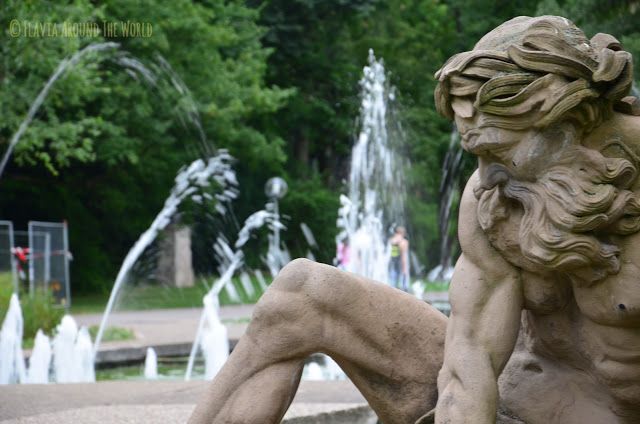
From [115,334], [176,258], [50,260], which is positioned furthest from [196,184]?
[115,334]

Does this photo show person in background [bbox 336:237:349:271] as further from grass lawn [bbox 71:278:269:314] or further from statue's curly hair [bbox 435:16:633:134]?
statue's curly hair [bbox 435:16:633:134]

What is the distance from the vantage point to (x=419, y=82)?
1371 inches

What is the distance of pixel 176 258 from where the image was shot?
30406 mm

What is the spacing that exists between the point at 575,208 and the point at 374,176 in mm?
26202

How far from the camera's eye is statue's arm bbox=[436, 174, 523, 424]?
2.92 metres

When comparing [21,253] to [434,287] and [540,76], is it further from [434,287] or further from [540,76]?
[540,76]

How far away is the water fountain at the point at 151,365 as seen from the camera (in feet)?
36.8

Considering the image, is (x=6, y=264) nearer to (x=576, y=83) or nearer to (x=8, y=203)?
(x=8, y=203)

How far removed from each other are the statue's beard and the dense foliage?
45.5 ft

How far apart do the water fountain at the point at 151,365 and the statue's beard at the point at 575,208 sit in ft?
27.9

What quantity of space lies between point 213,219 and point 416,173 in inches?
248

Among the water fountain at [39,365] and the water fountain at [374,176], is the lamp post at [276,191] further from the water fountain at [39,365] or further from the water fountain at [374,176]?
the water fountain at [39,365]

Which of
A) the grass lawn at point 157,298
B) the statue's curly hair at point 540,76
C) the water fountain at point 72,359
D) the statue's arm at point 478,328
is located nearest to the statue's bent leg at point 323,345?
the statue's arm at point 478,328

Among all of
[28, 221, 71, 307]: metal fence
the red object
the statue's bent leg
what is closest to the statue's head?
the statue's bent leg
